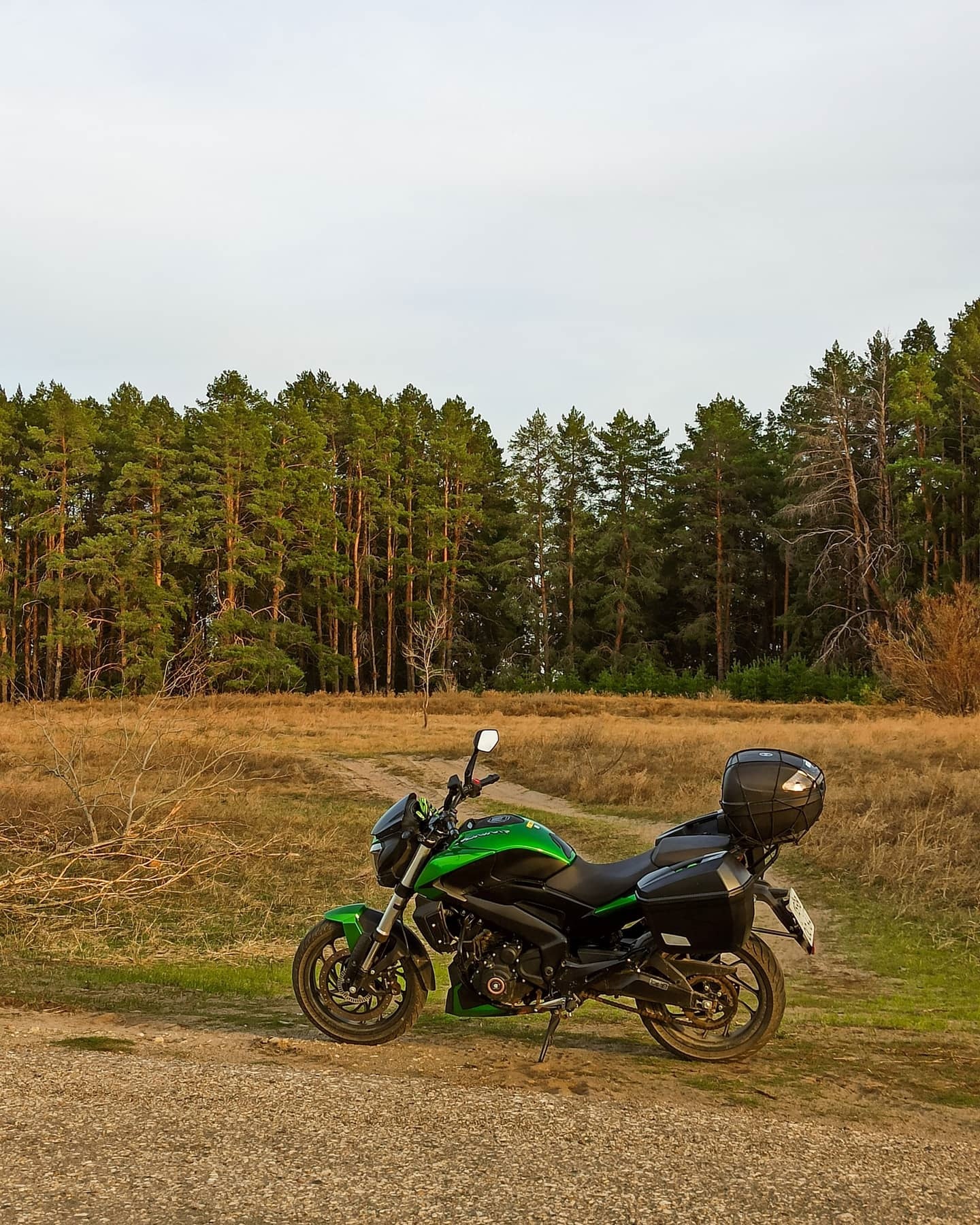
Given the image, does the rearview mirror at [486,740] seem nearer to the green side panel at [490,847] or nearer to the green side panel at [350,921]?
the green side panel at [490,847]

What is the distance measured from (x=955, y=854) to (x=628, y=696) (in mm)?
38331

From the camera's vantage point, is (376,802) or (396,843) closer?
(396,843)

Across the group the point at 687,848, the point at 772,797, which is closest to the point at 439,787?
the point at 687,848

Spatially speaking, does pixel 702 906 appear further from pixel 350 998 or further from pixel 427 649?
pixel 427 649

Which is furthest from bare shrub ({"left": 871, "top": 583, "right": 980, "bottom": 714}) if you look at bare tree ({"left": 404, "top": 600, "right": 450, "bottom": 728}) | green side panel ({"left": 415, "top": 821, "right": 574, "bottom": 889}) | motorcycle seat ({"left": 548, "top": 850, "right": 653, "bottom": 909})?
green side panel ({"left": 415, "top": 821, "right": 574, "bottom": 889})

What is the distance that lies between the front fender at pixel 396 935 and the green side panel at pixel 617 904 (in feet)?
3.18

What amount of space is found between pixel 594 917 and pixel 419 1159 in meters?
1.78

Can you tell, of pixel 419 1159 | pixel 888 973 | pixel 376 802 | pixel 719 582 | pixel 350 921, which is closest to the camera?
pixel 419 1159

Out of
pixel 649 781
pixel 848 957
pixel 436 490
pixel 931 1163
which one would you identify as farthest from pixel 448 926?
pixel 436 490

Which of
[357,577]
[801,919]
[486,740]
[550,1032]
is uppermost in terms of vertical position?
[357,577]

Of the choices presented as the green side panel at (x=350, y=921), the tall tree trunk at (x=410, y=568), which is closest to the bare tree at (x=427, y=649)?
the tall tree trunk at (x=410, y=568)

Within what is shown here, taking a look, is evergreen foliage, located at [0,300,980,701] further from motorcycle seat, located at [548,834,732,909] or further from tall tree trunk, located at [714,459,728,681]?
motorcycle seat, located at [548,834,732,909]

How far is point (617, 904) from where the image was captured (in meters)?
5.48

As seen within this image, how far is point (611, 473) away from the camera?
72625 millimetres
